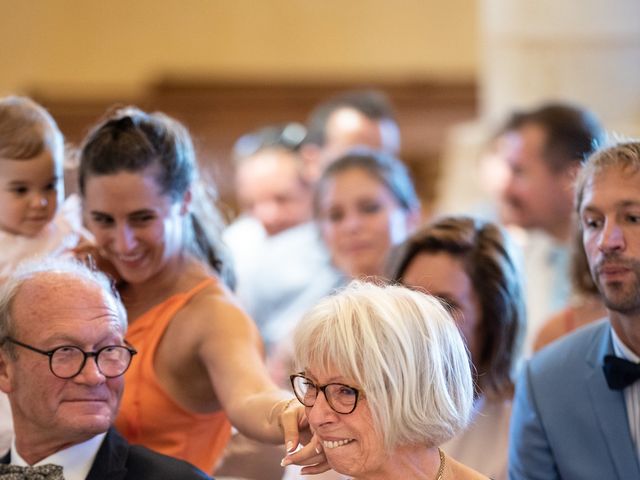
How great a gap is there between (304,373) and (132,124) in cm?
105

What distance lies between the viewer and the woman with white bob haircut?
2283 millimetres

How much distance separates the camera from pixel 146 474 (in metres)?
2.70

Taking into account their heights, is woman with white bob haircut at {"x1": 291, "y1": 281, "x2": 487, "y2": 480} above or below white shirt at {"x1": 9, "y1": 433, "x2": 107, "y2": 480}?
→ above

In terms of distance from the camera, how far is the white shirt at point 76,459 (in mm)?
2697

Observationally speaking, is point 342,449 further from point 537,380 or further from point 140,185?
point 140,185

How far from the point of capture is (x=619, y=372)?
277 centimetres

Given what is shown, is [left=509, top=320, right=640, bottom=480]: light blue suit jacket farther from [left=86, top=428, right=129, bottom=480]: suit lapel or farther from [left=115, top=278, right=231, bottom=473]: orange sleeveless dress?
[left=86, top=428, right=129, bottom=480]: suit lapel

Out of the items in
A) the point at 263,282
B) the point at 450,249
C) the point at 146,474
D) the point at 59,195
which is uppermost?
the point at 59,195

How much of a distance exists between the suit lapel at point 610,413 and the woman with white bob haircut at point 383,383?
0.54 meters

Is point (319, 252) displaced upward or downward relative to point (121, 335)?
downward

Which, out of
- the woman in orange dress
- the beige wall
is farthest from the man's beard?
the beige wall

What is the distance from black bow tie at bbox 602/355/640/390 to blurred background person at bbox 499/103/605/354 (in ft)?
6.10

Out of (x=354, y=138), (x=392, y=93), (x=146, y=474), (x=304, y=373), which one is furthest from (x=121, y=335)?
(x=392, y=93)

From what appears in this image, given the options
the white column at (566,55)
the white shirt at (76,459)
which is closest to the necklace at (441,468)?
the white shirt at (76,459)
